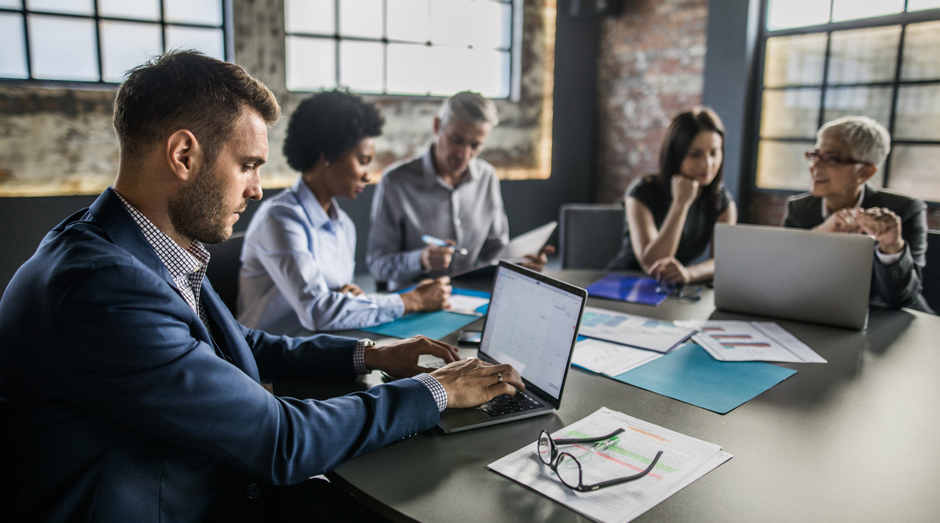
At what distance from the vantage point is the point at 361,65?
15.8 feet

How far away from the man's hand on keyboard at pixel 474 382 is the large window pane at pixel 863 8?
175 inches

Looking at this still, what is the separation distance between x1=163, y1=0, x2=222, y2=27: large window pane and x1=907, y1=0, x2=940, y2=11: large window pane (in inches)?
179

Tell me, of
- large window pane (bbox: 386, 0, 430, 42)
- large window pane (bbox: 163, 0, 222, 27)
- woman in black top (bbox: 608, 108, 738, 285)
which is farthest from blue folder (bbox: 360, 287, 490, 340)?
large window pane (bbox: 386, 0, 430, 42)

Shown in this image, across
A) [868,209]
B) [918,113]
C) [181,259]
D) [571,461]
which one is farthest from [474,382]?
[918,113]

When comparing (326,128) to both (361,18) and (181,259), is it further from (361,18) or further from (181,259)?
(361,18)

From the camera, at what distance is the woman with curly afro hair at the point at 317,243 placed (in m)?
1.86

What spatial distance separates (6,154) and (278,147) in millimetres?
1544

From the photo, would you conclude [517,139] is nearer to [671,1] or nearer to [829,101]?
[671,1]

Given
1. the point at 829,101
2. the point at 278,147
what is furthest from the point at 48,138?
the point at 829,101

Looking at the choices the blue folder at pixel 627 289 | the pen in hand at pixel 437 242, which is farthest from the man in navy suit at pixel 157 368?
the pen in hand at pixel 437 242

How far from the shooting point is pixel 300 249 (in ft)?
6.25

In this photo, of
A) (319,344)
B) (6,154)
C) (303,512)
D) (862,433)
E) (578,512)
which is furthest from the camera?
(6,154)

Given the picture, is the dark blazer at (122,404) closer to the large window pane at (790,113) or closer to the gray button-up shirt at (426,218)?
the gray button-up shirt at (426,218)

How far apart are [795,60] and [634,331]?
12.8 feet
